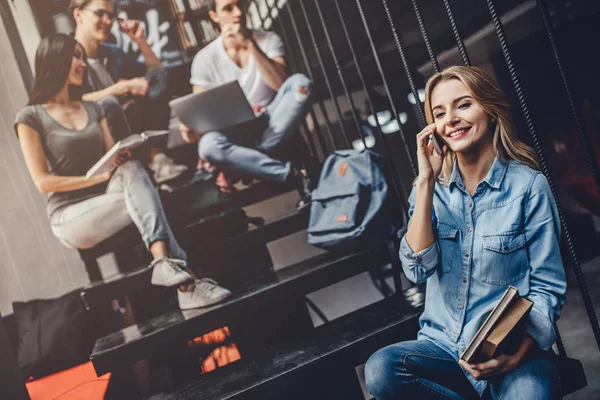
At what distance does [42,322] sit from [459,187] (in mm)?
2282

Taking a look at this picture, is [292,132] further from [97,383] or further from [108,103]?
[97,383]

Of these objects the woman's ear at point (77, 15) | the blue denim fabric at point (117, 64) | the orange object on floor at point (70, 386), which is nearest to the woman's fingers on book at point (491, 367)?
the orange object on floor at point (70, 386)

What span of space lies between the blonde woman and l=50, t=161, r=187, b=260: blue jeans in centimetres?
149

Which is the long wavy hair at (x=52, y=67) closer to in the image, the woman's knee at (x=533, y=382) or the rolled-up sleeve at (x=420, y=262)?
the rolled-up sleeve at (x=420, y=262)

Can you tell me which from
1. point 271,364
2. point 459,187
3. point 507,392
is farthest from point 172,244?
point 507,392

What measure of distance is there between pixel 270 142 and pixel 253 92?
0.31m

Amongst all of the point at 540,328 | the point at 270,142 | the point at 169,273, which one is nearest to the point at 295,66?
the point at 270,142

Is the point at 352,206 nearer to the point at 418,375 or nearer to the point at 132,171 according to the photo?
the point at 418,375

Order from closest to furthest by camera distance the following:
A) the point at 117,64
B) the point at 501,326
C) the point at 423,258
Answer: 1. the point at 501,326
2. the point at 423,258
3. the point at 117,64

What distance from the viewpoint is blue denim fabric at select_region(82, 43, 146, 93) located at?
2766 mm

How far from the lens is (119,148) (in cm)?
250

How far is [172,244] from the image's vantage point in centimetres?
249

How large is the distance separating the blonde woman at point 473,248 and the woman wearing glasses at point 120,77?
71.7 inches

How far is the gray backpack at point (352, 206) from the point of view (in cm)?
228
